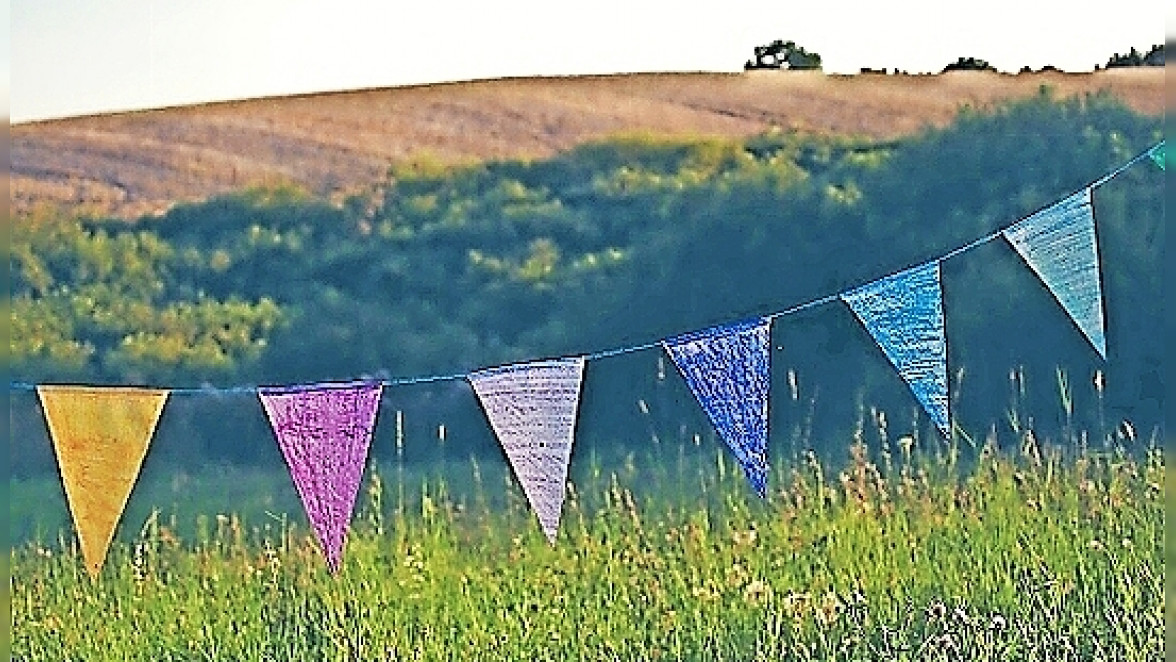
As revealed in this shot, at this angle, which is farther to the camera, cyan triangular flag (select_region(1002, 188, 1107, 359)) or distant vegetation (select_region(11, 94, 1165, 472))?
distant vegetation (select_region(11, 94, 1165, 472))

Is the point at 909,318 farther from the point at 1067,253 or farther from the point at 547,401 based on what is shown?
the point at 547,401

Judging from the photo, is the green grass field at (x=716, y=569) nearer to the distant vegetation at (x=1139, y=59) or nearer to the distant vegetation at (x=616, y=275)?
the distant vegetation at (x=616, y=275)

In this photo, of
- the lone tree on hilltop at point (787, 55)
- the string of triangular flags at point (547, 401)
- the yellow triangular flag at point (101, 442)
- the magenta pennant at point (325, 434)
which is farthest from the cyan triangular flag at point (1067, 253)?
the yellow triangular flag at point (101, 442)

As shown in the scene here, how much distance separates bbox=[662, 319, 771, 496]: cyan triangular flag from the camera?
3840 millimetres

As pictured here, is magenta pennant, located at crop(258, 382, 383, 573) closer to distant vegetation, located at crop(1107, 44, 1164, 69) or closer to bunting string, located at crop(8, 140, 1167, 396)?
bunting string, located at crop(8, 140, 1167, 396)

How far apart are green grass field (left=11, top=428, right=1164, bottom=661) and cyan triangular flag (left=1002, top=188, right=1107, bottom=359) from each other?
0.96ft

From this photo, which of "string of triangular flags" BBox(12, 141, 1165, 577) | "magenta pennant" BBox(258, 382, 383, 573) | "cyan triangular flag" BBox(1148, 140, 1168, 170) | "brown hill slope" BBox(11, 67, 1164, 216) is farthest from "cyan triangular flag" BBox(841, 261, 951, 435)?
"magenta pennant" BBox(258, 382, 383, 573)

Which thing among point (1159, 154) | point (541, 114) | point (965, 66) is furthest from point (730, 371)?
point (1159, 154)

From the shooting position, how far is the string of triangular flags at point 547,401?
3846mm

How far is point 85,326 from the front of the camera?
4.07 meters

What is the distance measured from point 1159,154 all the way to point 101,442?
6.31 feet

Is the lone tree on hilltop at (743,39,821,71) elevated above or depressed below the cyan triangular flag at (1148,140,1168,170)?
above

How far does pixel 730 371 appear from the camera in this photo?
12.6 ft

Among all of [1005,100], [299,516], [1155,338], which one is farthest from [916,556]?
[299,516]
